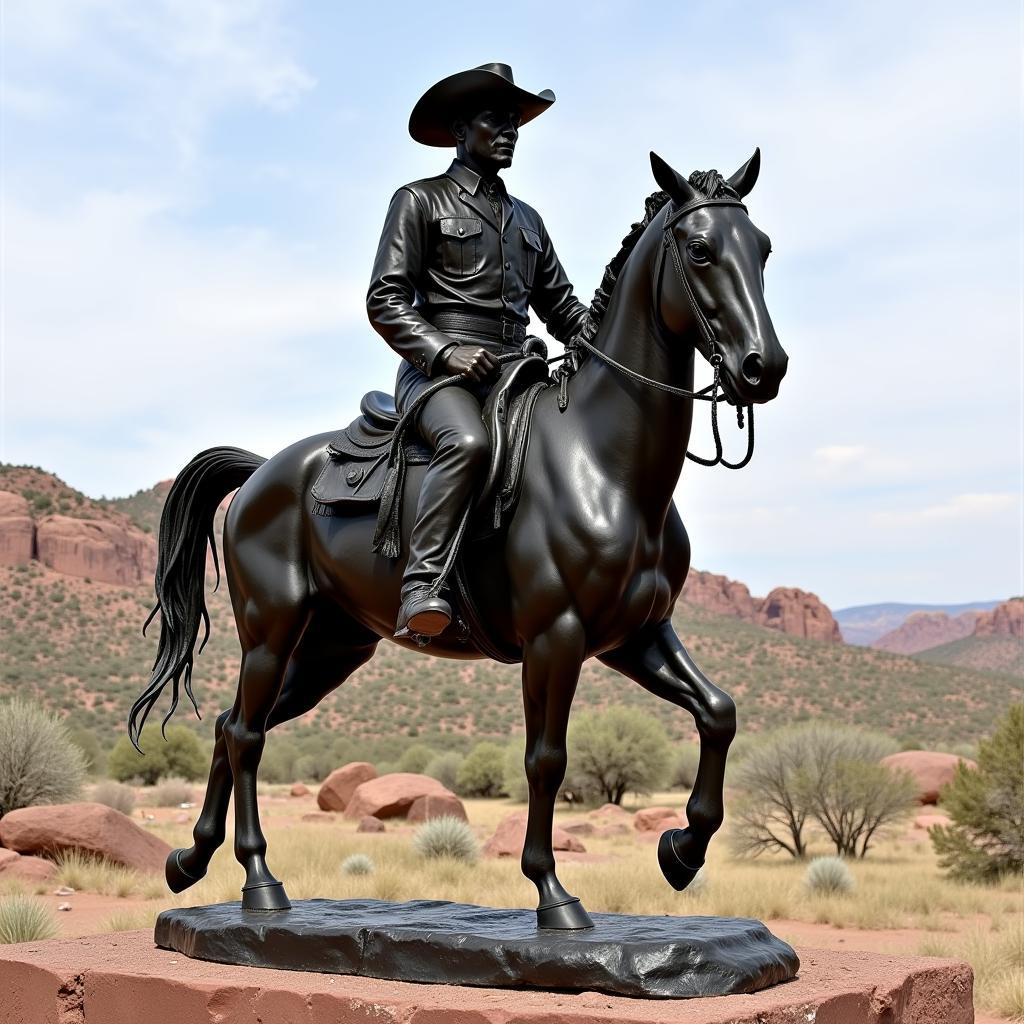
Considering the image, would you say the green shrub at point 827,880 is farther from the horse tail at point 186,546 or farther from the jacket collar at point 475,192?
the jacket collar at point 475,192

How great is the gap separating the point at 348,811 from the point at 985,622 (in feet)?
369

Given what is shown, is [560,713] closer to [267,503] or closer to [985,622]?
[267,503]

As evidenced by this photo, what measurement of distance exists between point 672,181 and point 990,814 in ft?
52.1

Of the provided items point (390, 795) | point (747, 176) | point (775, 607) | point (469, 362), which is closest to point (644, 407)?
point (469, 362)

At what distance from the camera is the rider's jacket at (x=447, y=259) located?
5.89 m

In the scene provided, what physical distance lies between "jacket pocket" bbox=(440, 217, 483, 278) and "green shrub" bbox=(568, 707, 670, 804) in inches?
996

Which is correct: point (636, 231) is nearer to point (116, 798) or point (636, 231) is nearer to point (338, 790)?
point (116, 798)

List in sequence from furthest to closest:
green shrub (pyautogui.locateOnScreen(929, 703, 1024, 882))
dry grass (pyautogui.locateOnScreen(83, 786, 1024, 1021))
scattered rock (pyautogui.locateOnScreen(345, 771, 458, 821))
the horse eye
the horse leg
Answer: scattered rock (pyautogui.locateOnScreen(345, 771, 458, 821))
green shrub (pyautogui.locateOnScreen(929, 703, 1024, 882))
dry grass (pyautogui.locateOnScreen(83, 786, 1024, 1021))
the horse leg
the horse eye

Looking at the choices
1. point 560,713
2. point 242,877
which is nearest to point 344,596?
point 560,713

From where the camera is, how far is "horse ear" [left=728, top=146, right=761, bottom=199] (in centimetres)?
516

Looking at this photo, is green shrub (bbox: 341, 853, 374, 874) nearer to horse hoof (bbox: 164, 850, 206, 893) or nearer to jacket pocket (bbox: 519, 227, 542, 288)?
horse hoof (bbox: 164, 850, 206, 893)

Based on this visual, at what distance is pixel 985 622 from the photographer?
126 metres

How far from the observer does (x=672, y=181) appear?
5055mm

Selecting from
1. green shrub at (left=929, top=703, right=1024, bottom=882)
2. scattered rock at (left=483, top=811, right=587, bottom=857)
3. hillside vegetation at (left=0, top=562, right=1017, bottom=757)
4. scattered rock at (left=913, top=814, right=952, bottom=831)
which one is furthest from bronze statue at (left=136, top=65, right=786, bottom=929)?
hillside vegetation at (left=0, top=562, right=1017, bottom=757)
